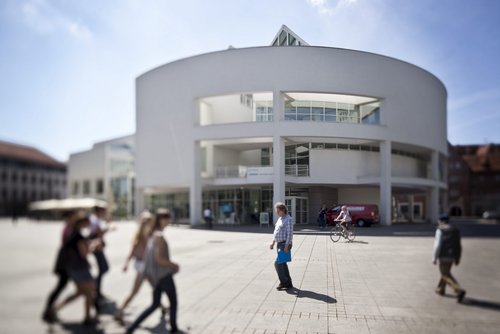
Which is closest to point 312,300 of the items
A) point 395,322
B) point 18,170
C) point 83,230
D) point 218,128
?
point 395,322

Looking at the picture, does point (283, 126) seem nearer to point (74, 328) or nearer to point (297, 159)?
point (297, 159)

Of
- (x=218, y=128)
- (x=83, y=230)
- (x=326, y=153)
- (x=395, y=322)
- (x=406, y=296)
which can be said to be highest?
(x=218, y=128)

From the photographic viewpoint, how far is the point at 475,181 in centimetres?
432

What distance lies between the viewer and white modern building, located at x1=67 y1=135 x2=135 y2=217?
112 inches

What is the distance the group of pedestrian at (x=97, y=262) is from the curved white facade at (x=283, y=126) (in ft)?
2.05

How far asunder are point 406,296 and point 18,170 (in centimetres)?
384

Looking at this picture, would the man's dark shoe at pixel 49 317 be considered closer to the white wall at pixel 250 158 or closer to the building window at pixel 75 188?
the building window at pixel 75 188

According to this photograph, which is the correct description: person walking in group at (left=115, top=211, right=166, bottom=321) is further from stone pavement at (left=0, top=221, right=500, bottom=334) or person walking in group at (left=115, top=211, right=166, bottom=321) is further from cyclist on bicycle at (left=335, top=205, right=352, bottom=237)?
cyclist on bicycle at (left=335, top=205, right=352, bottom=237)

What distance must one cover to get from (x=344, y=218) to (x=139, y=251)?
221 centimetres

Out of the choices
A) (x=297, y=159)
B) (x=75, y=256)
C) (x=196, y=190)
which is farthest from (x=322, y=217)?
(x=75, y=256)

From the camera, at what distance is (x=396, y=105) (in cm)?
457

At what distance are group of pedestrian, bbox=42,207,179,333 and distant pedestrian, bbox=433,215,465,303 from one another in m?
2.60

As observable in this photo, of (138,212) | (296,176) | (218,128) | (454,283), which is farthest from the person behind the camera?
(218,128)

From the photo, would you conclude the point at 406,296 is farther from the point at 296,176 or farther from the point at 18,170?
the point at 18,170
